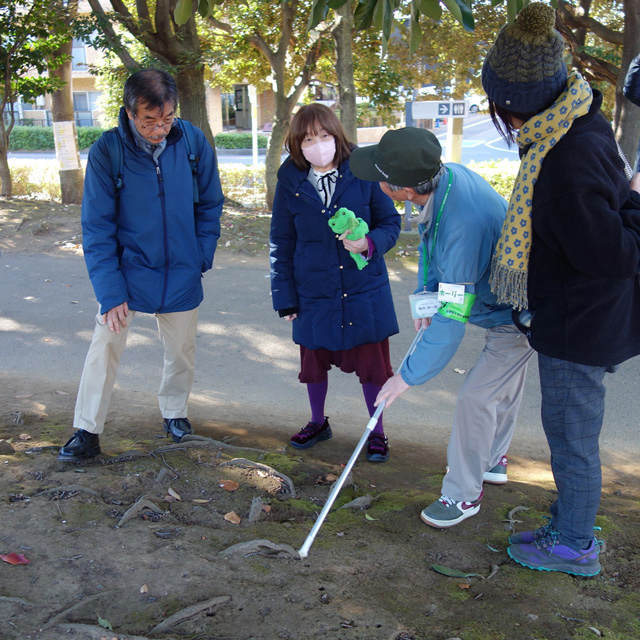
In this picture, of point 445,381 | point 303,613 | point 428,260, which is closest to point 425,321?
point 428,260

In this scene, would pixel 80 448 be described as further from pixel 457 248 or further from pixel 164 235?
pixel 457 248

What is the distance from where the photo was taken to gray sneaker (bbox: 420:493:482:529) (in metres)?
3.09

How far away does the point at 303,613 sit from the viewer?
7.86 ft

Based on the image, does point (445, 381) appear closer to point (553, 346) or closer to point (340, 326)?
point (340, 326)

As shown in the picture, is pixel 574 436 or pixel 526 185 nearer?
pixel 526 185

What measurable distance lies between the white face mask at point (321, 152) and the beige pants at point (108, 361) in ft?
3.57

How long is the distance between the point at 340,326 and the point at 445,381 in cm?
188

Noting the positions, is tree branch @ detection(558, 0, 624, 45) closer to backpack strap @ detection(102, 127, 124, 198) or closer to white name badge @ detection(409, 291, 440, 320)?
backpack strap @ detection(102, 127, 124, 198)

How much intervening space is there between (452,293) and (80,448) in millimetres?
2166

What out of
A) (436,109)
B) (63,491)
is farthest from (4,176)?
(63,491)

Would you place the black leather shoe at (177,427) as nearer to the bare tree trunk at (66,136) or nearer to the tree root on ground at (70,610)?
the tree root on ground at (70,610)

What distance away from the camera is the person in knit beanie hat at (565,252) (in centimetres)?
229

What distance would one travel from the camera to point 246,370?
18.1 feet

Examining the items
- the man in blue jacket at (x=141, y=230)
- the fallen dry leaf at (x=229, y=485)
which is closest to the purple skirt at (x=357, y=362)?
the man in blue jacket at (x=141, y=230)
